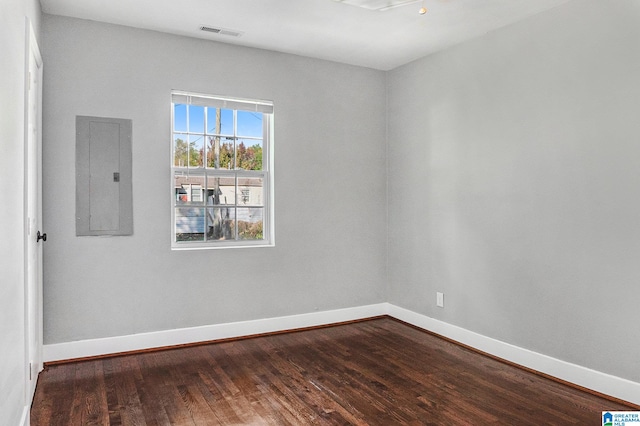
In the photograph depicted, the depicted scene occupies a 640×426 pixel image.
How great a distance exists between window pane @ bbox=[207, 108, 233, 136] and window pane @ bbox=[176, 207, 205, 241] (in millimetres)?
765

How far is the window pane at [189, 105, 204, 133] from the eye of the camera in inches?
165

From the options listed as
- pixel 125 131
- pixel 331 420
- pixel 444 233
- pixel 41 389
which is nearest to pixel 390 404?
pixel 331 420

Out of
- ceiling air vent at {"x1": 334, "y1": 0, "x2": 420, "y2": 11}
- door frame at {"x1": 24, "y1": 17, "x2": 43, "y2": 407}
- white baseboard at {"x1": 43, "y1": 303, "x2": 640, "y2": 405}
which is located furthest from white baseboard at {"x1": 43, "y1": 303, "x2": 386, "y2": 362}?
ceiling air vent at {"x1": 334, "y1": 0, "x2": 420, "y2": 11}

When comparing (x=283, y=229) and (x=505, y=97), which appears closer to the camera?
(x=505, y=97)

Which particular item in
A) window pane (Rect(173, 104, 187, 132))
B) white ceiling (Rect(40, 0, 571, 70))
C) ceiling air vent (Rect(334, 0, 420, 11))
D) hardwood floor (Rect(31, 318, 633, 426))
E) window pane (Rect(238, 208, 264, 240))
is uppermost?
white ceiling (Rect(40, 0, 571, 70))

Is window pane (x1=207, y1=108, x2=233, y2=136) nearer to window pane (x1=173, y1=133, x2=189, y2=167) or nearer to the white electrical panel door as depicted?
window pane (x1=173, y1=133, x2=189, y2=167)

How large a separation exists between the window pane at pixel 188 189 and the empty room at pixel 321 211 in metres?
0.02

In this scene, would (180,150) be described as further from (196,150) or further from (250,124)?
(250,124)

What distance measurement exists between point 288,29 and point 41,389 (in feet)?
10.8

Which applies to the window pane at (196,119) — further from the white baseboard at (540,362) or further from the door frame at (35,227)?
the white baseboard at (540,362)

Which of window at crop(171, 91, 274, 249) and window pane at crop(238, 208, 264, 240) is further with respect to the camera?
window pane at crop(238, 208, 264, 240)

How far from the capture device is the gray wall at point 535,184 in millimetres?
2967

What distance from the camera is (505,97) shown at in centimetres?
374

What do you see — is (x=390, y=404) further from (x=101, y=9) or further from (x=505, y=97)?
(x=101, y=9)
